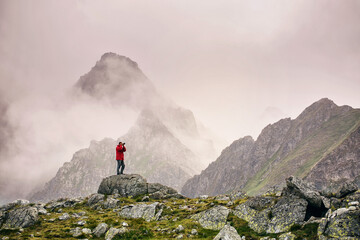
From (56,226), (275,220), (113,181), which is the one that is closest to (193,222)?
(275,220)

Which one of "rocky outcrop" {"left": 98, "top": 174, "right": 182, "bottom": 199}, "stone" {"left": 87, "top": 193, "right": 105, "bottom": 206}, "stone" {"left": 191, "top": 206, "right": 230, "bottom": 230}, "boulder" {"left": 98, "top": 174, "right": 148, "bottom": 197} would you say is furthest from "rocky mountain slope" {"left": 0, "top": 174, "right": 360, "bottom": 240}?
"boulder" {"left": 98, "top": 174, "right": 148, "bottom": 197}

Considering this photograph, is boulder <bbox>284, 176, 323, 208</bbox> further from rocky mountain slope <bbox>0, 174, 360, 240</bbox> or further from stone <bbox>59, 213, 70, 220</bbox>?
stone <bbox>59, 213, 70, 220</bbox>

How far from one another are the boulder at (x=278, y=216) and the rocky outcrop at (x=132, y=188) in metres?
22.9

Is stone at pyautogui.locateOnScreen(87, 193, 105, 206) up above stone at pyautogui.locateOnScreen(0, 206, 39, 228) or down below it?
above

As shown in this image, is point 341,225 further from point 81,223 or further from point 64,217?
point 64,217

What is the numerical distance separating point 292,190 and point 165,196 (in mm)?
25297

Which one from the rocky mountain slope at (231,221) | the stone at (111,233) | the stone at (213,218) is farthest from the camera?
the stone at (213,218)

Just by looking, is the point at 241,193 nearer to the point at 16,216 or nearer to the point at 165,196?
the point at 165,196

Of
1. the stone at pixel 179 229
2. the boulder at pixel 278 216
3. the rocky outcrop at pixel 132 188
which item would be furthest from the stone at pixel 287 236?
the rocky outcrop at pixel 132 188

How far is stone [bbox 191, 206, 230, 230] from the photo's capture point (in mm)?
23875

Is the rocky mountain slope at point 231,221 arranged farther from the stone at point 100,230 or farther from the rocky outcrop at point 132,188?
the rocky outcrop at point 132,188

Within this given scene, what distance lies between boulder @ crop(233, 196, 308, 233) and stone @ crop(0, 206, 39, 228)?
2487cm

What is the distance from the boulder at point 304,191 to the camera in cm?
2155

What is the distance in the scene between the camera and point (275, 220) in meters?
21.5
